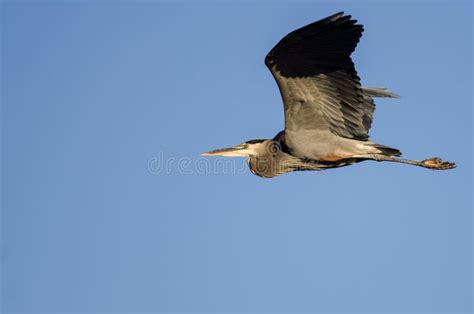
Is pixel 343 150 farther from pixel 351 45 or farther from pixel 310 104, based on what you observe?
pixel 351 45

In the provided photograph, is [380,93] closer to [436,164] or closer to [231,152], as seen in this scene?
[436,164]

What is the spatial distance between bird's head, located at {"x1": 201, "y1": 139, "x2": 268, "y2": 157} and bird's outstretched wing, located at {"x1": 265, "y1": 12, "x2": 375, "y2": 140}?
2.50ft

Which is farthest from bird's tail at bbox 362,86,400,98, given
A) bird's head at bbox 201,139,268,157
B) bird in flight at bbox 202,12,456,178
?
bird's head at bbox 201,139,268,157

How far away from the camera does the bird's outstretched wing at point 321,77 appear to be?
8.54 meters

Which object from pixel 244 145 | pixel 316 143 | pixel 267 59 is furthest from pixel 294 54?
pixel 244 145

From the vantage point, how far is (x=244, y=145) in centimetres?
1018

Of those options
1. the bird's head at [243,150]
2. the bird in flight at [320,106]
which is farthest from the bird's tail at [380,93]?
the bird's head at [243,150]

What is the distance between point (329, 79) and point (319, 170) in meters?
1.31

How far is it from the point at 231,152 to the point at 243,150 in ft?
0.62

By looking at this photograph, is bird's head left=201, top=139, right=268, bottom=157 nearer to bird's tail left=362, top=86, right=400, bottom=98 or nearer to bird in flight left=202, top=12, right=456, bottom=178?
bird in flight left=202, top=12, right=456, bottom=178

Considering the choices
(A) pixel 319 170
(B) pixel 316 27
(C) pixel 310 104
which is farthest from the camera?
(A) pixel 319 170

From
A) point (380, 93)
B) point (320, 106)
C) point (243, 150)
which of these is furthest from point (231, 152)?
point (380, 93)

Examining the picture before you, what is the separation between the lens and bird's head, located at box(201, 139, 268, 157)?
10.0m

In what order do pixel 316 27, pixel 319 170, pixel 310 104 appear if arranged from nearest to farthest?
pixel 316 27, pixel 310 104, pixel 319 170
